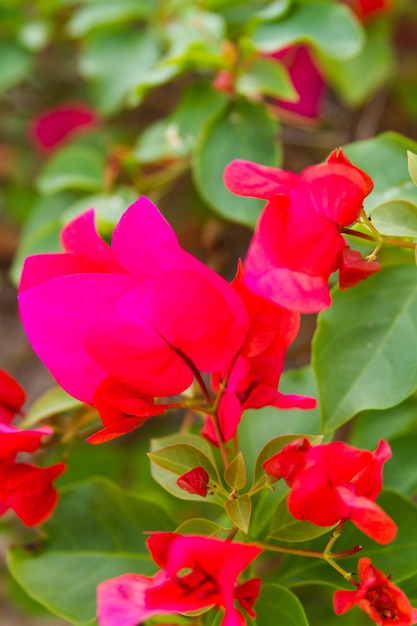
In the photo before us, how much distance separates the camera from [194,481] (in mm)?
388

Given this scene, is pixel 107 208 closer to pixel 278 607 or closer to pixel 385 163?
pixel 385 163

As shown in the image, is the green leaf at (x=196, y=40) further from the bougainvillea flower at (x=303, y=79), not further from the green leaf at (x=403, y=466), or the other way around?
the green leaf at (x=403, y=466)

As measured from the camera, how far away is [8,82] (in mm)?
947

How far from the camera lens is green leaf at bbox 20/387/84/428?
0.55m

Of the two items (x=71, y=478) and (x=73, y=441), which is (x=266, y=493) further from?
(x=71, y=478)

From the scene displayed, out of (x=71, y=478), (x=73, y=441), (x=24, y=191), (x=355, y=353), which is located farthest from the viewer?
(x=24, y=191)

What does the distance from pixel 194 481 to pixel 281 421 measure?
0.20m

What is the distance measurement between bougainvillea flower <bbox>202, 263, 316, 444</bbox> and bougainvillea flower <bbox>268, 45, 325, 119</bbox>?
644 mm

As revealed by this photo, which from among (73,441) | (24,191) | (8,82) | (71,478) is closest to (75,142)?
(8,82)

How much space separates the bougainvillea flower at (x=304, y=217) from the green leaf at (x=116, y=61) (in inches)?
21.4

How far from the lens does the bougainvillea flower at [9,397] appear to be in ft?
1.60

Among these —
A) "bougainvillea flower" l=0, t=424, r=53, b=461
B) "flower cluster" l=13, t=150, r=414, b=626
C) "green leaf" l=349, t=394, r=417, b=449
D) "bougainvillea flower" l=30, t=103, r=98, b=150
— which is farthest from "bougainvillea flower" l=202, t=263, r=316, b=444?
"bougainvillea flower" l=30, t=103, r=98, b=150

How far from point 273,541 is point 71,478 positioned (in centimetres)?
47

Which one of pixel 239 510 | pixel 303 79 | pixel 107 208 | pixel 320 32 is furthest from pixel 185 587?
pixel 303 79
